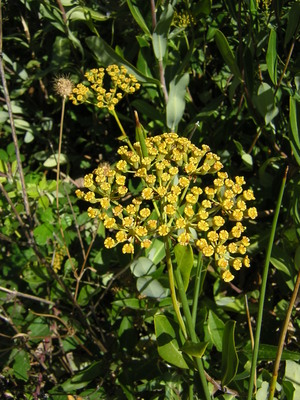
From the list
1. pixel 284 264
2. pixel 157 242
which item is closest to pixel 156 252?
pixel 157 242

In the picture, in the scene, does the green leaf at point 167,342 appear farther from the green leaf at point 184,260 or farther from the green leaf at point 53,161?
the green leaf at point 53,161

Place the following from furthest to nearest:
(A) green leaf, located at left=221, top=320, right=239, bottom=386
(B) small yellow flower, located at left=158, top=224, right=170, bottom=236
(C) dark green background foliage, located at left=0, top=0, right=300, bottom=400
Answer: (C) dark green background foliage, located at left=0, top=0, right=300, bottom=400
(A) green leaf, located at left=221, top=320, right=239, bottom=386
(B) small yellow flower, located at left=158, top=224, right=170, bottom=236

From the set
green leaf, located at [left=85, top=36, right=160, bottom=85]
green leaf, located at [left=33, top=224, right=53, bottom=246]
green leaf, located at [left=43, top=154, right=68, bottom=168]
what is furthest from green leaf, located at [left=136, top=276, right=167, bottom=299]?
green leaf, located at [left=43, top=154, right=68, bottom=168]

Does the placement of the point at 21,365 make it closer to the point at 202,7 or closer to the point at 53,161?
the point at 53,161

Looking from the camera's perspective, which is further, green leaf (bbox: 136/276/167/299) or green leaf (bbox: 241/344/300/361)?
green leaf (bbox: 136/276/167/299)

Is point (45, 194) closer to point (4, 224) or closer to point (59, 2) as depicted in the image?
point (4, 224)

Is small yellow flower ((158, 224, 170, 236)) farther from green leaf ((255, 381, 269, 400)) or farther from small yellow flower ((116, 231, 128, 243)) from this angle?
green leaf ((255, 381, 269, 400))

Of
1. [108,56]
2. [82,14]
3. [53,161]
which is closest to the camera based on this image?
[108,56]

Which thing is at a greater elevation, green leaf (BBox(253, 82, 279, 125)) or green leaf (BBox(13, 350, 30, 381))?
green leaf (BBox(253, 82, 279, 125))

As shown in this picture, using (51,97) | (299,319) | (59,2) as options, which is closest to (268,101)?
(299,319)
